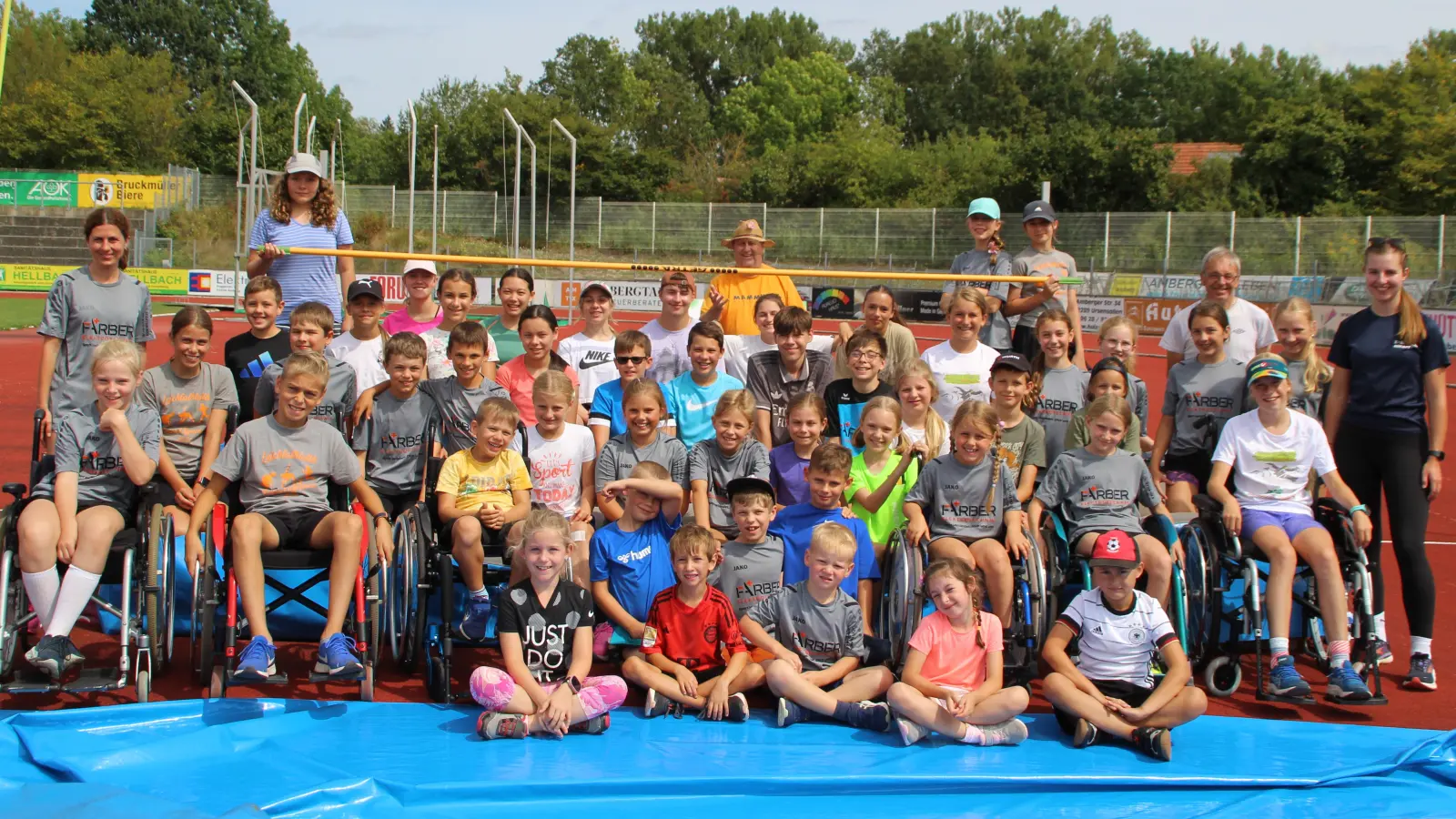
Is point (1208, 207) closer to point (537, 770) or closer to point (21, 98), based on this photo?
point (537, 770)

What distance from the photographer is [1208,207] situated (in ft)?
110

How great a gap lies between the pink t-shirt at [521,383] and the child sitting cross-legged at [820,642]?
1.64 m

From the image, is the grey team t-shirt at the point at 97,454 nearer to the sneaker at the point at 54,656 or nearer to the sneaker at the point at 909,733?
the sneaker at the point at 54,656

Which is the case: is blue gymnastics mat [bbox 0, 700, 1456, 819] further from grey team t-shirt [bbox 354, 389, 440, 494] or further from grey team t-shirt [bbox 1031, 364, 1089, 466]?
grey team t-shirt [bbox 1031, 364, 1089, 466]

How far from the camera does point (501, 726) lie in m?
4.23

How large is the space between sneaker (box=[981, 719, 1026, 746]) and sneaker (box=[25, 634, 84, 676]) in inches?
129

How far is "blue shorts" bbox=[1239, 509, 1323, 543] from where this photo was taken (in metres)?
4.99

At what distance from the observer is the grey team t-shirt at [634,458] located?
5.08 meters

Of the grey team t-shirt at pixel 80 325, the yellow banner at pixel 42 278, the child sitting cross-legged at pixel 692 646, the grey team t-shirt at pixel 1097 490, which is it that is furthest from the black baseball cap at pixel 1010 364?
the yellow banner at pixel 42 278

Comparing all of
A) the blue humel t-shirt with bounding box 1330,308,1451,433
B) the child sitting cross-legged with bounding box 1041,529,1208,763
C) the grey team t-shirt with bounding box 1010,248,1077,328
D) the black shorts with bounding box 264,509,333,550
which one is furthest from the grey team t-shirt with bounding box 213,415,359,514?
the blue humel t-shirt with bounding box 1330,308,1451,433

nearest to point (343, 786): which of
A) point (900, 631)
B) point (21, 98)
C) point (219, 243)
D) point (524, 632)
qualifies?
point (524, 632)

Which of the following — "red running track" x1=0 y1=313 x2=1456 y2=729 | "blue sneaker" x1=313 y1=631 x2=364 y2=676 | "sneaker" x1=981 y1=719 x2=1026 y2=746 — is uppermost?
"blue sneaker" x1=313 y1=631 x2=364 y2=676

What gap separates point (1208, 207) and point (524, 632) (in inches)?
1296

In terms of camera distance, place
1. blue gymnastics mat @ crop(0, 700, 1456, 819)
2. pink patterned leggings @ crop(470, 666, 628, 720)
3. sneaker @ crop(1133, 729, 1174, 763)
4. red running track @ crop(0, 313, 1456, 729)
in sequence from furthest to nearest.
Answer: red running track @ crop(0, 313, 1456, 729)
pink patterned leggings @ crop(470, 666, 628, 720)
sneaker @ crop(1133, 729, 1174, 763)
blue gymnastics mat @ crop(0, 700, 1456, 819)
